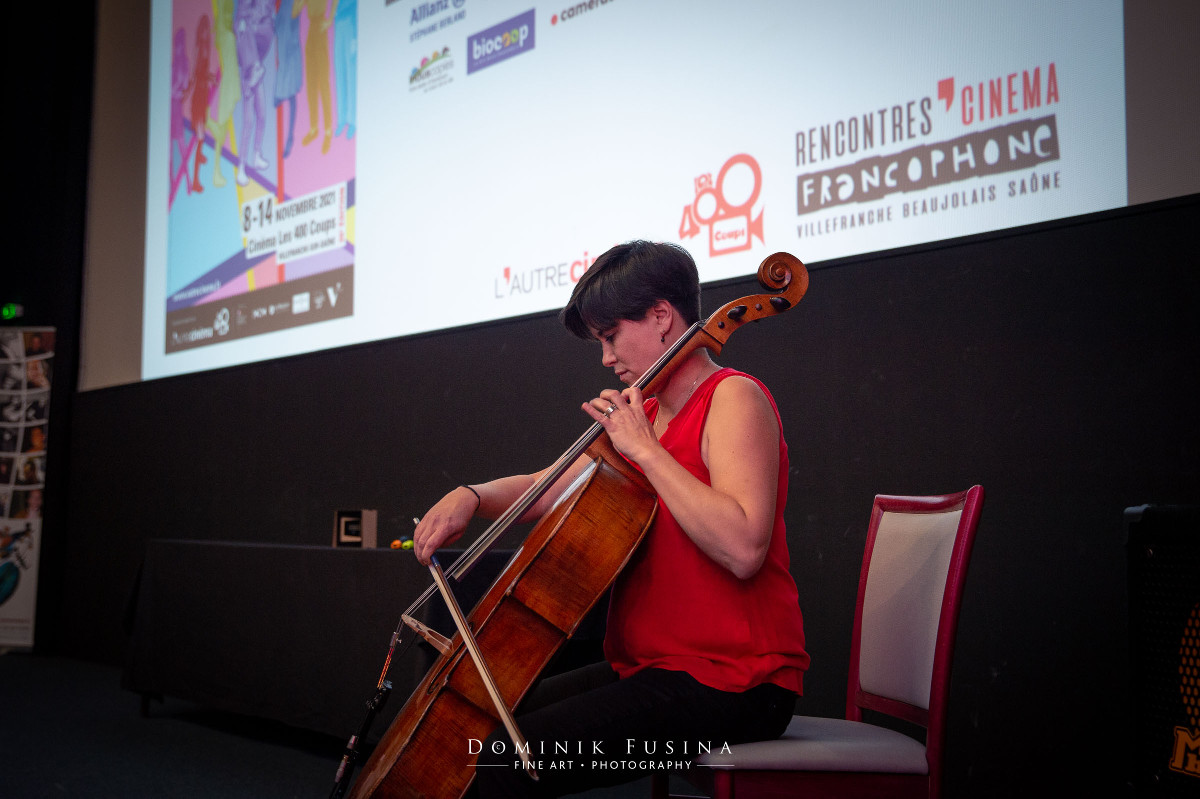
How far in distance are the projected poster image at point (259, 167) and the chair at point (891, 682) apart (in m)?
2.57

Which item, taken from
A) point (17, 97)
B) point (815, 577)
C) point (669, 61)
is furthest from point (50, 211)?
point (815, 577)

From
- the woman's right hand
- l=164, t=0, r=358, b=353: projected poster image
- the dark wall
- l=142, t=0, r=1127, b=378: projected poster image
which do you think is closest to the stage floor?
the dark wall

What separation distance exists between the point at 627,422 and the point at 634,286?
22 cm

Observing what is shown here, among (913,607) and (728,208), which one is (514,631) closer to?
(913,607)

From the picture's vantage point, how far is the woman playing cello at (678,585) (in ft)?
3.57

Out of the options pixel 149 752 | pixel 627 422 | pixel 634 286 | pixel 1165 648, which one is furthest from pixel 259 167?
A: pixel 1165 648

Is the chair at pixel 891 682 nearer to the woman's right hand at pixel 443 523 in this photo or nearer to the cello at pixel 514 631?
the cello at pixel 514 631

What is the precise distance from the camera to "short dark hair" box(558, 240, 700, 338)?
1304 millimetres

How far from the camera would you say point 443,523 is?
140cm

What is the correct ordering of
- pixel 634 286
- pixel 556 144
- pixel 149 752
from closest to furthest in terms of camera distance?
pixel 634 286 → pixel 149 752 → pixel 556 144

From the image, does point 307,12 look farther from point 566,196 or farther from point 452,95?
point 566,196

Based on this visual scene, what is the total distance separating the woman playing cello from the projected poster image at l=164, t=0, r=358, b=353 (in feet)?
8.00

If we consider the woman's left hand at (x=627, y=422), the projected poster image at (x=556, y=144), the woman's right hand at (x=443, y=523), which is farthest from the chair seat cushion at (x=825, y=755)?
the projected poster image at (x=556, y=144)

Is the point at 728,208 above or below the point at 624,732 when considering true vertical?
above
